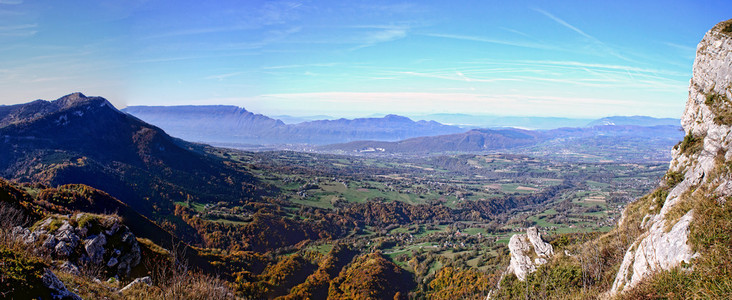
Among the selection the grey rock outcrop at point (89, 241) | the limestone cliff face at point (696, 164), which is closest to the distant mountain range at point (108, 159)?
the grey rock outcrop at point (89, 241)

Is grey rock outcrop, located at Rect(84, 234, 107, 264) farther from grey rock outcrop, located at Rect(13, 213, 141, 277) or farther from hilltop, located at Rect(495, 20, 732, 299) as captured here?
hilltop, located at Rect(495, 20, 732, 299)

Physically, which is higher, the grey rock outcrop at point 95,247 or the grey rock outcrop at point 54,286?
the grey rock outcrop at point 54,286

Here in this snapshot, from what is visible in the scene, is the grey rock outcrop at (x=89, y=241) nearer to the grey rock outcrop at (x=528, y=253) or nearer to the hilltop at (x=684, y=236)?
the hilltop at (x=684, y=236)

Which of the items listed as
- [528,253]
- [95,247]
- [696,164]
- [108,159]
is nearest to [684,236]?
[696,164]

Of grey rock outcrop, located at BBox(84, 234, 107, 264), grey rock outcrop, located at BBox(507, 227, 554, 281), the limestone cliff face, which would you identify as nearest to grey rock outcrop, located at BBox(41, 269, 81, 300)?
grey rock outcrop, located at BBox(84, 234, 107, 264)

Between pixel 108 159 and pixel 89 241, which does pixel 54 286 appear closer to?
pixel 89 241

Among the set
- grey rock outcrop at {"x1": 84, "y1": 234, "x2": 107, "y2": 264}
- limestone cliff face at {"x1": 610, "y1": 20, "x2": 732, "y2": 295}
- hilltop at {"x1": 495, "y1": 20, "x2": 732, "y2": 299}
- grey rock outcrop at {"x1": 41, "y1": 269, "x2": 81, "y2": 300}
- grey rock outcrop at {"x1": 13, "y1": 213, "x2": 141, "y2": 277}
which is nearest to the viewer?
grey rock outcrop at {"x1": 41, "y1": 269, "x2": 81, "y2": 300}

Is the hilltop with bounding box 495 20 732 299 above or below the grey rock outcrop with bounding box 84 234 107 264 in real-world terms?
above
